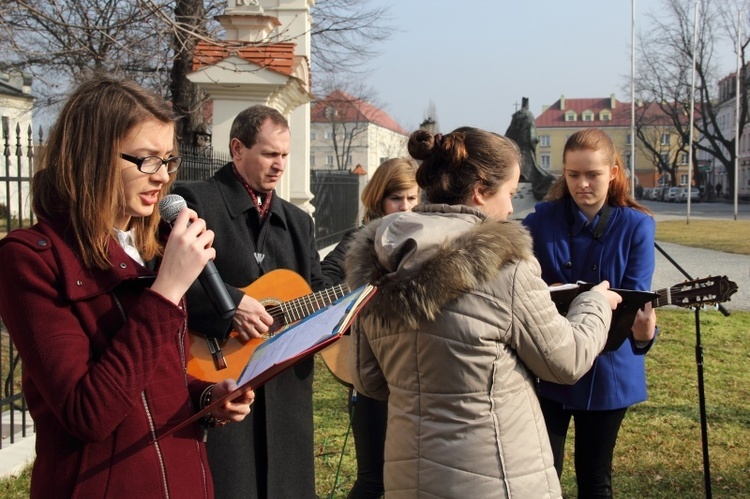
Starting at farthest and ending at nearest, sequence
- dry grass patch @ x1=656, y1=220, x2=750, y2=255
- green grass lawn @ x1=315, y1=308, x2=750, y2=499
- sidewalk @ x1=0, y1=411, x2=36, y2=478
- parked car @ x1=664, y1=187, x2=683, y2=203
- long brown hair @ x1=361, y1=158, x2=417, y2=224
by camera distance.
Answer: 1. parked car @ x1=664, y1=187, x2=683, y2=203
2. dry grass patch @ x1=656, y1=220, x2=750, y2=255
3. green grass lawn @ x1=315, y1=308, x2=750, y2=499
4. sidewalk @ x1=0, y1=411, x2=36, y2=478
5. long brown hair @ x1=361, y1=158, x2=417, y2=224

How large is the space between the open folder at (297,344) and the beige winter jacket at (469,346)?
21 cm

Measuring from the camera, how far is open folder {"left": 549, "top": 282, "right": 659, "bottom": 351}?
284 centimetres

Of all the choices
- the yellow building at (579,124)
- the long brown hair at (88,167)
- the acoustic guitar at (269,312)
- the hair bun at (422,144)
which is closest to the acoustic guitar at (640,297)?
the hair bun at (422,144)

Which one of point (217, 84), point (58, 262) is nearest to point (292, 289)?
point (58, 262)

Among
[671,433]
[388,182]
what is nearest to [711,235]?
[671,433]

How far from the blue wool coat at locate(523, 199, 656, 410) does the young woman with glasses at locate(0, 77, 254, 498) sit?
1.90 metres

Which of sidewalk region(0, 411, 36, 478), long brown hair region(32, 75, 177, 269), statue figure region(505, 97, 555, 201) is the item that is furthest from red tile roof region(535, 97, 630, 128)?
long brown hair region(32, 75, 177, 269)

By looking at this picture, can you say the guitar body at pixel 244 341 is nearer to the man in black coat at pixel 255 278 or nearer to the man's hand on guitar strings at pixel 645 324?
the man in black coat at pixel 255 278

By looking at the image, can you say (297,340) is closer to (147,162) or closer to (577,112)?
(147,162)

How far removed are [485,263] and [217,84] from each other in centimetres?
615

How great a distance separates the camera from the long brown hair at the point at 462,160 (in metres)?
2.42

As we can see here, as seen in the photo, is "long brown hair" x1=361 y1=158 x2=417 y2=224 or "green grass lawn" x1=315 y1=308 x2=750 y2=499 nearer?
"long brown hair" x1=361 y1=158 x2=417 y2=224

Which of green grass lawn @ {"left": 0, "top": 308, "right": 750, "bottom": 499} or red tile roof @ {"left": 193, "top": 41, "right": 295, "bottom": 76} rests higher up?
red tile roof @ {"left": 193, "top": 41, "right": 295, "bottom": 76}

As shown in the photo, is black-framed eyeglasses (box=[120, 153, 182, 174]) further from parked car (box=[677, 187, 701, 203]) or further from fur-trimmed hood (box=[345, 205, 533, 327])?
parked car (box=[677, 187, 701, 203])
